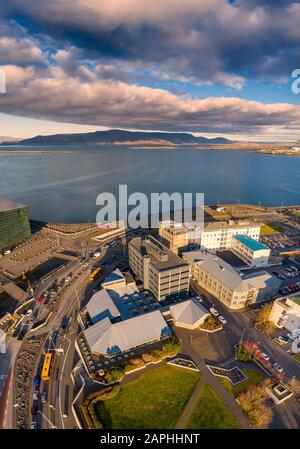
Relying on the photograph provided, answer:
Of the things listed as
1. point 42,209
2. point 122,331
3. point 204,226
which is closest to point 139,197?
point 42,209

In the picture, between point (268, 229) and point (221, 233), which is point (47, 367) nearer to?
point (221, 233)

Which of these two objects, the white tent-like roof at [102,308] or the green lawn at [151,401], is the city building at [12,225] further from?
the green lawn at [151,401]

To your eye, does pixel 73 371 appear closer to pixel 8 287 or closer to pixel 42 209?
pixel 8 287

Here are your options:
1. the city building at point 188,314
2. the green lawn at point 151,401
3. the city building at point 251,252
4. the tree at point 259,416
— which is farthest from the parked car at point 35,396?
the city building at point 251,252

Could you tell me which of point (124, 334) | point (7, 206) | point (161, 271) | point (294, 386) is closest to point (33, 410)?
point (124, 334)
